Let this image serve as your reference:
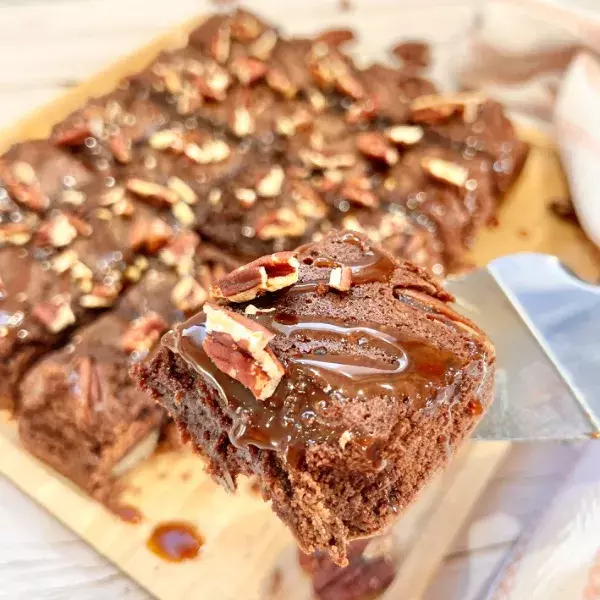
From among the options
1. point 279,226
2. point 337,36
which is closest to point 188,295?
point 279,226

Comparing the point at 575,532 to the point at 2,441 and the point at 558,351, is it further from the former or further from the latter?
the point at 2,441

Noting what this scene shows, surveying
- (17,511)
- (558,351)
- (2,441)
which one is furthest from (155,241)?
(558,351)

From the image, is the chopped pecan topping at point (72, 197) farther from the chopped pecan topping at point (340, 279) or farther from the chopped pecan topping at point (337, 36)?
the chopped pecan topping at point (337, 36)

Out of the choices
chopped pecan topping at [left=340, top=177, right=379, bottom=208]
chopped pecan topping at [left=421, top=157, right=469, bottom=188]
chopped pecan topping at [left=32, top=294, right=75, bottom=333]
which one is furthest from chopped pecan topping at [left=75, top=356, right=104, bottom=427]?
chopped pecan topping at [left=421, top=157, right=469, bottom=188]

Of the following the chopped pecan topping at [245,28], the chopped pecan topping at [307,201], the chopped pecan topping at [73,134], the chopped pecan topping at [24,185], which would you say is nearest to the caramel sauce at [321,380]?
the chopped pecan topping at [307,201]

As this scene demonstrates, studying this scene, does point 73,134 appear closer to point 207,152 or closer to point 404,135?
point 207,152
